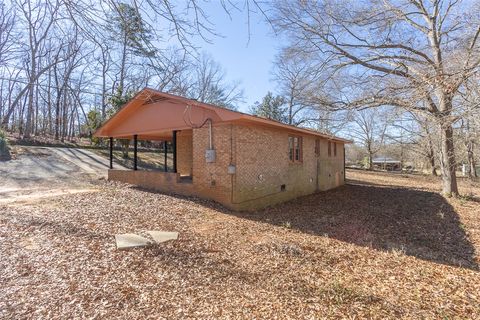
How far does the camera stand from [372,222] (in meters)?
7.96

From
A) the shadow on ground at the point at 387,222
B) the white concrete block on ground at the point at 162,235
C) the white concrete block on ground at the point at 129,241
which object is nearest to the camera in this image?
the white concrete block on ground at the point at 129,241

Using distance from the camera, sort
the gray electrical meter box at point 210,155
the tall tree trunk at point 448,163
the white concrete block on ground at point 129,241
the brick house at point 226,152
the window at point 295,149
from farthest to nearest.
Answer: the tall tree trunk at point 448,163, the window at point 295,149, the gray electrical meter box at point 210,155, the brick house at point 226,152, the white concrete block on ground at point 129,241

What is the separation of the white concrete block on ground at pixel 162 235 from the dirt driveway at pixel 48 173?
508cm

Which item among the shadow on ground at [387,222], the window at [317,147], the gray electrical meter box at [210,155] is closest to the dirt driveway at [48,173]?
the gray electrical meter box at [210,155]

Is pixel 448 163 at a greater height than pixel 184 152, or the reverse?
pixel 184 152

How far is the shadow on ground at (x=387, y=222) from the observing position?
5.74m

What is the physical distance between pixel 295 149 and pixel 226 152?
427cm

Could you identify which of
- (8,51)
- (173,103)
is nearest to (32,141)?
(173,103)

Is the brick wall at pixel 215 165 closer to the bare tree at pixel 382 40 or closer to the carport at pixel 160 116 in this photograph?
the carport at pixel 160 116

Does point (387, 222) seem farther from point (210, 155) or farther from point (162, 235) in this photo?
point (162, 235)

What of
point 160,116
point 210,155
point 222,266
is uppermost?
point 160,116

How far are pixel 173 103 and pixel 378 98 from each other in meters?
7.25

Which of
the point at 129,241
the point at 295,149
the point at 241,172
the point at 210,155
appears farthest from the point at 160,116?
the point at 129,241

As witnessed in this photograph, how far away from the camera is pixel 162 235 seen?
5.17 m
